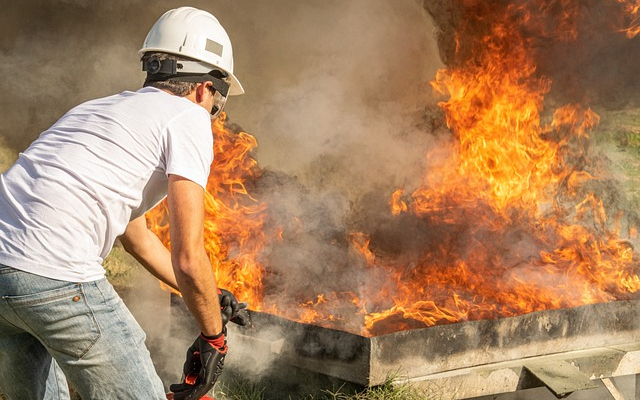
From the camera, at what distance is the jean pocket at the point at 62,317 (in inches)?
91.6

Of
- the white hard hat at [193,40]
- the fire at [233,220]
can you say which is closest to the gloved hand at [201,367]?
the white hard hat at [193,40]

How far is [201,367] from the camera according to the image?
2.77m

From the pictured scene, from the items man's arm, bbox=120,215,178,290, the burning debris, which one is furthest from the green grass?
man's arm, bbox=120,215,178,290

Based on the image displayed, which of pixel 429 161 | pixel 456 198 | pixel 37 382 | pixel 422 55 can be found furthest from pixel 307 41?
pixel 37 382

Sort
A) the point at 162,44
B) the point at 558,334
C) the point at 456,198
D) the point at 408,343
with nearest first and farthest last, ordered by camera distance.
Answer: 1. the point at 162,44
2. the point at 408,343
3. the point at 558,334
4. the point at 456,198

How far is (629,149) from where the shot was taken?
11.4m

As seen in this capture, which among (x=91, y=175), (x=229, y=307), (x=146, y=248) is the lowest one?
(x=229, y=307)

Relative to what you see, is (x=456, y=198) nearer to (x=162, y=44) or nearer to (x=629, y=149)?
(x=162, y=44)

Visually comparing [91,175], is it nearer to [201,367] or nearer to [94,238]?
[94,238]

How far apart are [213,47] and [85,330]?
1.40m

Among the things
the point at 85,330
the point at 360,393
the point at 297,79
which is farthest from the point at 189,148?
the point at 297,79

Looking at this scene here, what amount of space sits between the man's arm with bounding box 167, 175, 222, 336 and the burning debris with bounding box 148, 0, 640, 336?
10.0 ft

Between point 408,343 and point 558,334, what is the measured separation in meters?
1.32

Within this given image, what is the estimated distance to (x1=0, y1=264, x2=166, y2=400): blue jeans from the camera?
233 centimetres
